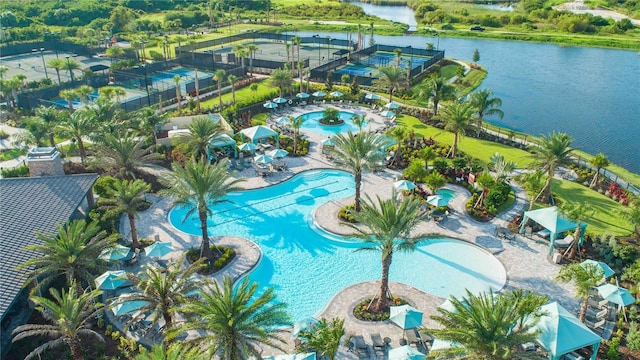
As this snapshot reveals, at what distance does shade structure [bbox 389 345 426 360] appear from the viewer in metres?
19.7

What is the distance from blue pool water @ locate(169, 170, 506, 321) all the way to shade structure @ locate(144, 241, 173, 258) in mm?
3754

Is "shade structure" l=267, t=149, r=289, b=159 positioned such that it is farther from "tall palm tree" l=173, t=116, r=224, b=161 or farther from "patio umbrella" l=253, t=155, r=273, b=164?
"tall palm tree" l=173, t=116, r=224, b=161

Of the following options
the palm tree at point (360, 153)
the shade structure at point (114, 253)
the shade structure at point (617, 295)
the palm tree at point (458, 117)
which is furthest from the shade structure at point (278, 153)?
the shade structure at point (617, 295)

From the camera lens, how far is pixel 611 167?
40562mm

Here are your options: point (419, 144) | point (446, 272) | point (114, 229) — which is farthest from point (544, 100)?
point (114, 229)

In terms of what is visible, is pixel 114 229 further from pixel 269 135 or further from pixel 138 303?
pixel 269 135

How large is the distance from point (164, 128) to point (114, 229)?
1653 cm

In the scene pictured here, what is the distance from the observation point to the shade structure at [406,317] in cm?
Answer: 2145

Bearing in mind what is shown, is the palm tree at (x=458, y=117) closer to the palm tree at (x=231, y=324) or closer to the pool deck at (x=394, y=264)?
the pool deck at (x=394, y=264)

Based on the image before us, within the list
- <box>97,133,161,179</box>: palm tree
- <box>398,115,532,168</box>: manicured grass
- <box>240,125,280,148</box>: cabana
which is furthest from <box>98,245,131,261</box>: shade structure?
<box>398,115,532,168</box>: manicured grass

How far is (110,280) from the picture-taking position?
23.6m

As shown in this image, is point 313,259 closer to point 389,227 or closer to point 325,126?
point 389,227

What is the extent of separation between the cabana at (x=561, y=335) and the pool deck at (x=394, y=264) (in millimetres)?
3726

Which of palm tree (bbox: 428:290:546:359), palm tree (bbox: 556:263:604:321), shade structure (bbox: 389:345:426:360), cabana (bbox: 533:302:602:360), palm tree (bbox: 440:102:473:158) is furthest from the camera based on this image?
palm tree (bbox: 440:102:473:158)
